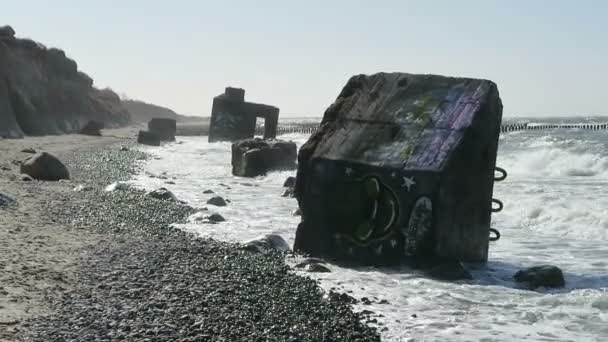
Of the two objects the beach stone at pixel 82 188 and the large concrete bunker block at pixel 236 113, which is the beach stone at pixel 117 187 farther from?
the large concrete bunker block at pixel 236 113

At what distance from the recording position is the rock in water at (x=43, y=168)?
1335 cm

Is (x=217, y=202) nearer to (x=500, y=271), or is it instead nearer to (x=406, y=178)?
(x=406, y=178)

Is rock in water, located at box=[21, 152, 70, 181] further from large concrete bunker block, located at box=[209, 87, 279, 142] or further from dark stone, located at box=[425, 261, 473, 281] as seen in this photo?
large concrete bunker block, located at box=[209, 87, 279, 142]

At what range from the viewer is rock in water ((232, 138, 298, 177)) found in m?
17.9

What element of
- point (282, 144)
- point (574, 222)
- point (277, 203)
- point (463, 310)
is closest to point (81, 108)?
point (282, 144)

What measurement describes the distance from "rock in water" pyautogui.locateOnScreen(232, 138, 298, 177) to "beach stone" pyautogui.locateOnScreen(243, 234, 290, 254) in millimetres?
10106

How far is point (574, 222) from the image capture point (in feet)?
35.0

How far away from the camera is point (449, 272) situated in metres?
6.47

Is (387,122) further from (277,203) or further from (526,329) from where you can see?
(277,203)

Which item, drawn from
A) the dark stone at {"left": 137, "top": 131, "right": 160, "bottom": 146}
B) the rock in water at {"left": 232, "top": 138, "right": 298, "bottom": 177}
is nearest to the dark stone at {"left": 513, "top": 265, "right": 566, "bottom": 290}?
the rock in water at {"left": 232, "top": 138, "right": 298, "bottom": 177}

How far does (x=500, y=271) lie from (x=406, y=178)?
4.61 ft

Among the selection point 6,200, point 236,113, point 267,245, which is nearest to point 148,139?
point 236,113

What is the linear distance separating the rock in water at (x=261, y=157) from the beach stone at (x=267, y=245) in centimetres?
1011

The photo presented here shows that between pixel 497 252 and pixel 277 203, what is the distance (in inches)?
202
